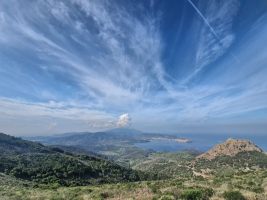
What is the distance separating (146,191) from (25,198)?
7.44 m

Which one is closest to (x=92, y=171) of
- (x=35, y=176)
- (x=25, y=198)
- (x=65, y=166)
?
(x=65, y=166)

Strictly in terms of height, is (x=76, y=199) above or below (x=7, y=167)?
below

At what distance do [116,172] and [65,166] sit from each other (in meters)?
26.9

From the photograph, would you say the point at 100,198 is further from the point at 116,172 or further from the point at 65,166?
the point at 116,172

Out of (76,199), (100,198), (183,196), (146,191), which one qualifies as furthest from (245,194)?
(76,199)

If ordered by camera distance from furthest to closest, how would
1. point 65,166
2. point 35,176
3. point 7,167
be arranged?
1. point 65,166
2. point 7,167
3. point 35,176

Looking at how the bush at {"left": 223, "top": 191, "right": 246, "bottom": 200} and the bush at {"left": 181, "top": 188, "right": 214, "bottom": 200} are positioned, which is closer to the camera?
the bush at {"left": 223, "top": 191, "right": 246, "bottom": 200}

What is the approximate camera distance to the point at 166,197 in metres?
14.9

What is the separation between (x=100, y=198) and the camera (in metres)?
17.1

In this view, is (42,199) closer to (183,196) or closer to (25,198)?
(25,198)

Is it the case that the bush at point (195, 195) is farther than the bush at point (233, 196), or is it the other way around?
the bush at point (195, 195)

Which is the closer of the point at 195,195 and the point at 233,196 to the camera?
the point at 233,196

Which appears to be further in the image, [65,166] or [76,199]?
[65,166]

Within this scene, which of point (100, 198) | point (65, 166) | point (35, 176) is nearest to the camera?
point (100, 198)
